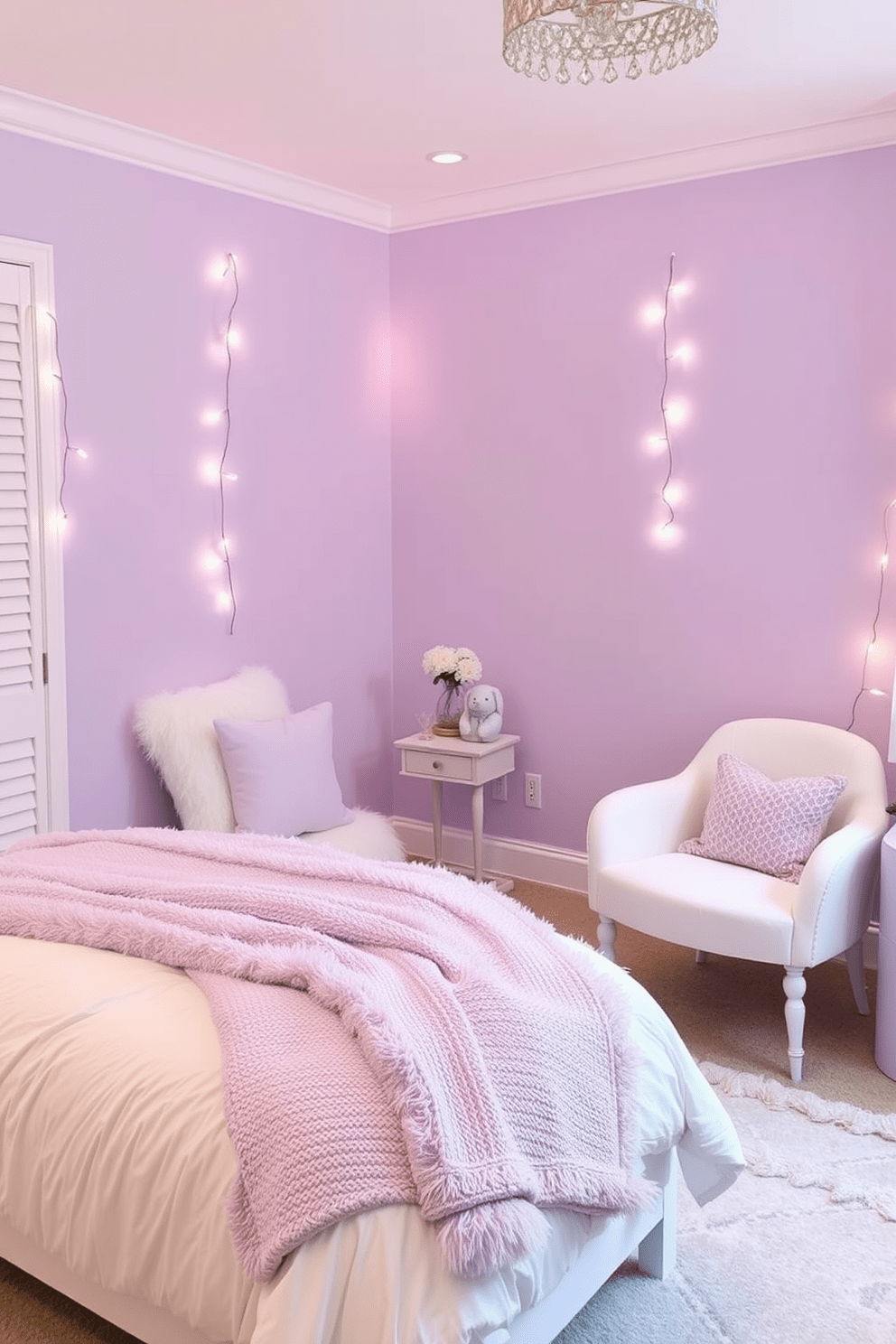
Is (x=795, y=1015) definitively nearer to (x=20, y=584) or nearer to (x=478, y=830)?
(x=478, y=830)

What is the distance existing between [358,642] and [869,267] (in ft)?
7.16

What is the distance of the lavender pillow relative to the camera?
12.1 ft

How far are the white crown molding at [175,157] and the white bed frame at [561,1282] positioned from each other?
273cm

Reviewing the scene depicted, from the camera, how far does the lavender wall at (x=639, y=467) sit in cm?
365

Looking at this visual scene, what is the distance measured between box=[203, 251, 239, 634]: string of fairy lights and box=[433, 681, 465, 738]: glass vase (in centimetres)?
86

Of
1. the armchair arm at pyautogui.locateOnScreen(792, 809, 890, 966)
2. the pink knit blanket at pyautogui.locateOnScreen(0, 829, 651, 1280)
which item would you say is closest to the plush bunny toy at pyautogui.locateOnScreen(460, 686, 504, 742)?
the armchair arm at pyautogui.locateOnScreen(792, 809, 890, 966)

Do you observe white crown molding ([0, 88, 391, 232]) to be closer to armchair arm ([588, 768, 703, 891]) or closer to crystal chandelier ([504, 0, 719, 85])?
crystal chandelier ([504, 0, 719, 85])

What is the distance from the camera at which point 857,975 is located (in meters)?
3.36

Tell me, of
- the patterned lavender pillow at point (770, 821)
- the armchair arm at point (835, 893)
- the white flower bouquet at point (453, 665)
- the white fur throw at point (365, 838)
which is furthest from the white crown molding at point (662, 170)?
the white fur throw at point (365, 838)

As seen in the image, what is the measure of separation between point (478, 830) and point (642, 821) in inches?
35.2


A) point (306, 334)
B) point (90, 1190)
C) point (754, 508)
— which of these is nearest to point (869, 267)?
point (754, 508)

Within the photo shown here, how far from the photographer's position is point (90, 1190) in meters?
1.89

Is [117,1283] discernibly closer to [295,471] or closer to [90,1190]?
[90,1190]

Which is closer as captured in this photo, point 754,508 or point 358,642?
point 754,508
